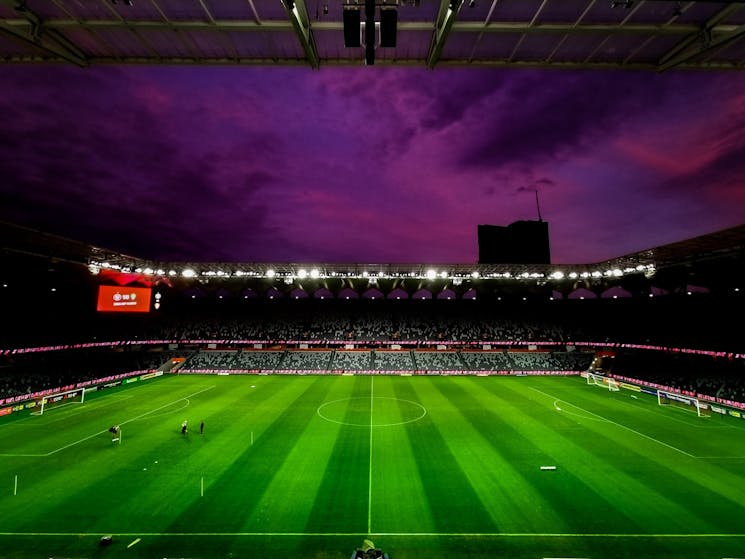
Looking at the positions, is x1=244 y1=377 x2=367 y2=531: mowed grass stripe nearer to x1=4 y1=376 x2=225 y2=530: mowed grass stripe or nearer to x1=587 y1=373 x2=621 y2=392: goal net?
x1=4 y1=376 x2=225 y2=530: mowed grass stripe

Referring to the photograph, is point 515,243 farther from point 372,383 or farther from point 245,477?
point 245,477

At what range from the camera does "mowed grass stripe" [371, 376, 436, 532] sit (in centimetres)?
1342

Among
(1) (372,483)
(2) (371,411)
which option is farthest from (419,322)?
(1) (372,483)

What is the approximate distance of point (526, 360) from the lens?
55.5 metres

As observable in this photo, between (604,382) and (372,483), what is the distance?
39.1m

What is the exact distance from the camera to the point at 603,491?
51.8 ft

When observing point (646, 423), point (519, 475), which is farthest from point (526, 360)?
point (519, 475)

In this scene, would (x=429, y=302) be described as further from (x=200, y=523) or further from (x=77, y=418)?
(x=200, y=523)

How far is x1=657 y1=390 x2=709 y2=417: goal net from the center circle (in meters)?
22.3

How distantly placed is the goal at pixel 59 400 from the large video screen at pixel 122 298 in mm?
8588

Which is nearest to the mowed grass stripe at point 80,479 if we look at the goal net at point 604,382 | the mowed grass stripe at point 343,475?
the mowed grass stripe at point 343,475

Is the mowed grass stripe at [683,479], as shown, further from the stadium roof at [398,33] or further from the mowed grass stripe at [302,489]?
the stadium roof at [398,33]

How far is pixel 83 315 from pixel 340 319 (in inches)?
1545

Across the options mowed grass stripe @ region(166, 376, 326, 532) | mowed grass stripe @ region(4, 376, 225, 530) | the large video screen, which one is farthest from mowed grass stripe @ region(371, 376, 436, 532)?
the large video screen
